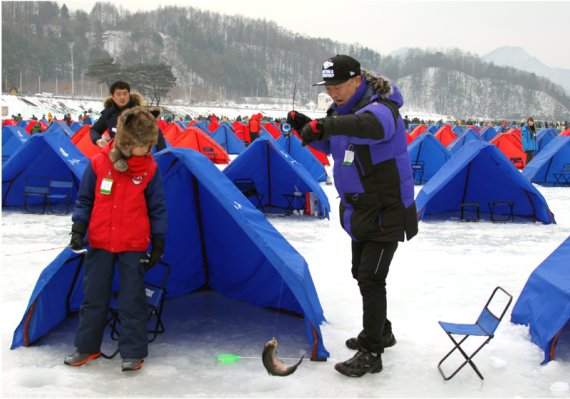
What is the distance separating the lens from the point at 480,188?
9.98 m

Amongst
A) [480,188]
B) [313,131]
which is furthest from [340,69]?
[480,188]

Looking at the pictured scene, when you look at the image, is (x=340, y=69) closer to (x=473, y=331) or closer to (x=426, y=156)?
(x=473, y=331)

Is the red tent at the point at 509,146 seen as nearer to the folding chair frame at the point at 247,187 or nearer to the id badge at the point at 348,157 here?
the folding chair frame at the point at 247,187

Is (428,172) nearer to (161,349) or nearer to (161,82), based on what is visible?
(161,349)

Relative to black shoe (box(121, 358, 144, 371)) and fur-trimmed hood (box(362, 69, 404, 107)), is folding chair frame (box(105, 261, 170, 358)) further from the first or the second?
fur-trimmed hood (box(362, 69, 404, 107))

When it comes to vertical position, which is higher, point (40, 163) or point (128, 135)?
point (128, 135)

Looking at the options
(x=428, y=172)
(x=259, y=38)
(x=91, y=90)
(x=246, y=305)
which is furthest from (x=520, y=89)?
(x=246, y=305)

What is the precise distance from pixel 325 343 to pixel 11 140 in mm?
15215

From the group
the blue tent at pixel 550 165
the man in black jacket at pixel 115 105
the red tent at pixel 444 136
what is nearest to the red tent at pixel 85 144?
the man in black jacket at pixel 115 105

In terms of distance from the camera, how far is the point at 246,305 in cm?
519

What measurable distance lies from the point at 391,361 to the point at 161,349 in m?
1.55

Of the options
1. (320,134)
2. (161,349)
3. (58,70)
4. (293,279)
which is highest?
(58,70)

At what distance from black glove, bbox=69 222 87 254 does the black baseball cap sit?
5.73 feet

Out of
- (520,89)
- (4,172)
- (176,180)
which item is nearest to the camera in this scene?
(176,180)
